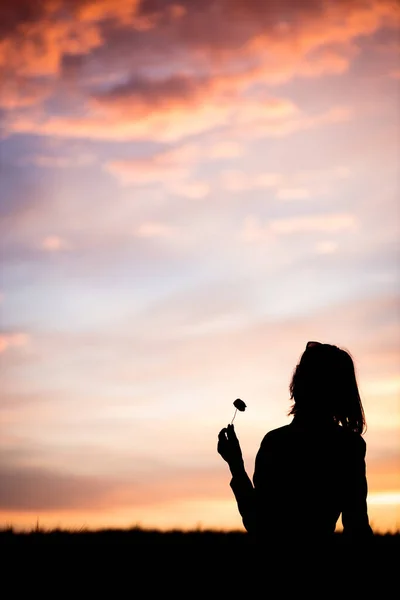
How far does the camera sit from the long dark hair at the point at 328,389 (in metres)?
5.13

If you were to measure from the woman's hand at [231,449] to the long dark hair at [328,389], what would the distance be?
553mm

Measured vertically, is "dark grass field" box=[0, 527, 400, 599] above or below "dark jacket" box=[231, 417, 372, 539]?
below

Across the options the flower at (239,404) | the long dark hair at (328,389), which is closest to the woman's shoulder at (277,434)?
the long dark hair at (328,389)

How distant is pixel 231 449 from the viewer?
4836 millimetres

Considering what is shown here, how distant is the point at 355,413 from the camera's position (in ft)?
17.1

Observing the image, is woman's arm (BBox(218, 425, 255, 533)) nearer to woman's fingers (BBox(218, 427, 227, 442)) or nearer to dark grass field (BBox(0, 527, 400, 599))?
woman's fingers (BBox(218, 427, 227, 442))

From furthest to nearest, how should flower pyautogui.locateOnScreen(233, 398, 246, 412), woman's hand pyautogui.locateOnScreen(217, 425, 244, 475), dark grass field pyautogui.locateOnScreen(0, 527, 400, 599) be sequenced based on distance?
dark grass field pyautogui.locateOnScreen(0, 527, 400, 599), flower pyautogui.locateOnScreen(233, 398, 246, 412), woman's hand pyautogui.locateOnScreen(217, 425, 244, 475)

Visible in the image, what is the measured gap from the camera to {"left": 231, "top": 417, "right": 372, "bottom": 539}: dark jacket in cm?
487

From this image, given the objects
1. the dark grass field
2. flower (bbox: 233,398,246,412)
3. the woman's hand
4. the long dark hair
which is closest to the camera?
the woman's hand

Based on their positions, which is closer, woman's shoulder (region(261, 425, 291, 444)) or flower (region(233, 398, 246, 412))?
woman's shoulder (region(261, 425, 291, 444))

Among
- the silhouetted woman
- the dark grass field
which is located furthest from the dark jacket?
the dark grass field

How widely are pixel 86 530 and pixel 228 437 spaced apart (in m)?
8.30

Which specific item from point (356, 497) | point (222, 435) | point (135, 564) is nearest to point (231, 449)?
point (222, 435)

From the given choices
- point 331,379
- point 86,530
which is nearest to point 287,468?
point 331,379
